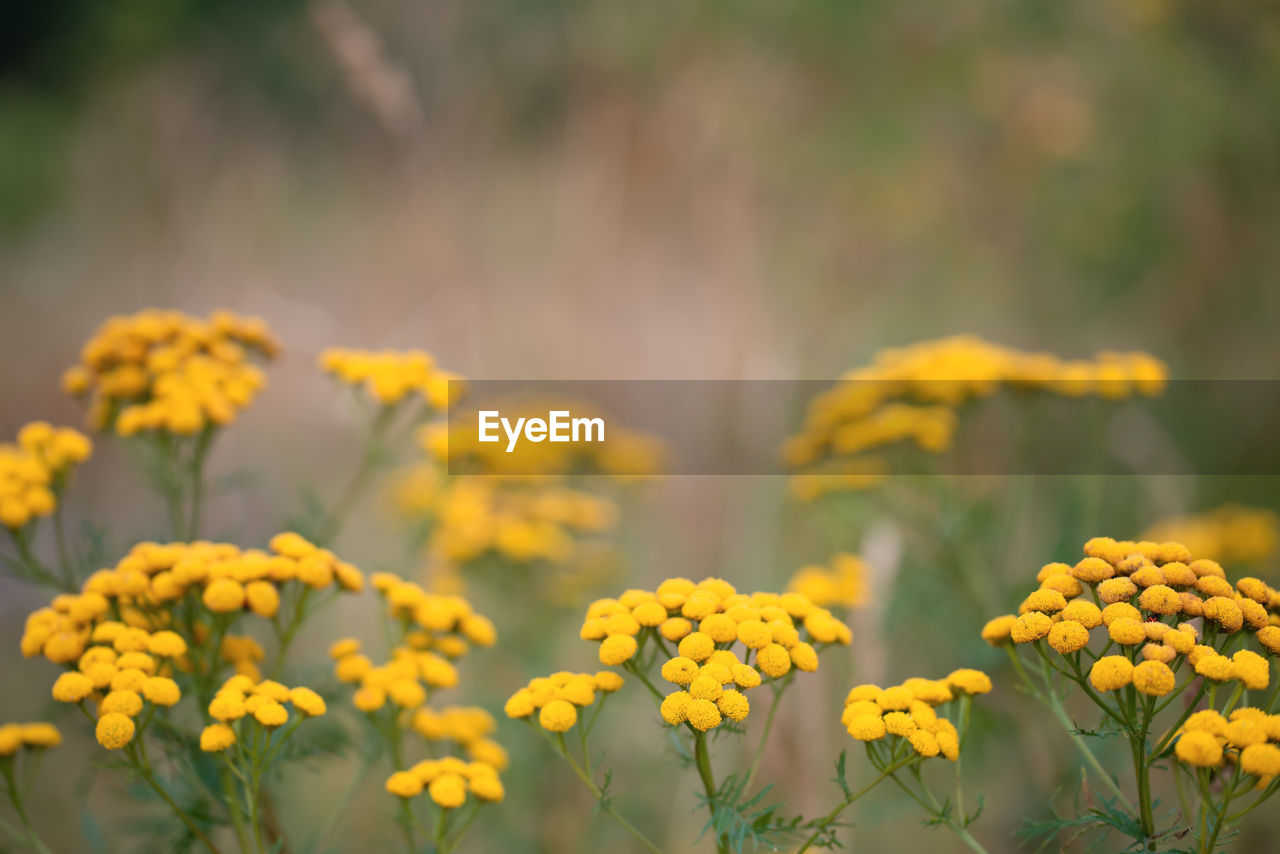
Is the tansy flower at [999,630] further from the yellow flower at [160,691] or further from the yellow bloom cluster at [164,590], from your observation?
the yellow flower at [160,691]

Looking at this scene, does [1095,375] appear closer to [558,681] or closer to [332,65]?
[558,681]

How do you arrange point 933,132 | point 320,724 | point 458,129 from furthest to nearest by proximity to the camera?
point 458,129 < point 933,132 < point 320,724

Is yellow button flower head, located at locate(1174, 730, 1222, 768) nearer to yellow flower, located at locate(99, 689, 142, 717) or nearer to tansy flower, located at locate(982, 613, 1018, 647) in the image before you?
tansy flower, located at locate(982, 613, 1018, 647)

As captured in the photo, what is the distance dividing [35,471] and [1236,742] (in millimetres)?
2360

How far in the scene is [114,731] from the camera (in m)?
1.29

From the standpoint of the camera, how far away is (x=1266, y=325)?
472 centimetres

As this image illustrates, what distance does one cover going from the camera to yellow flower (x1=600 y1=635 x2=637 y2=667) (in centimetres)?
131

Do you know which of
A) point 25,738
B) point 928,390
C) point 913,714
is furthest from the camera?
point 928,390

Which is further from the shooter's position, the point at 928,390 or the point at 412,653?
the point at 928,390

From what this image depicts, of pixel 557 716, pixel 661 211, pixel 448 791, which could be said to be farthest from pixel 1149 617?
Answer: pixel 661 211

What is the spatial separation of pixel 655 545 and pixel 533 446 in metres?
1.57

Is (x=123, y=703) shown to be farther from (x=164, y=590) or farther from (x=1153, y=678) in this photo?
(x=1153, y=678)

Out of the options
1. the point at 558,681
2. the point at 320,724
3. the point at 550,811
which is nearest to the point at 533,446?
the point at 550,811

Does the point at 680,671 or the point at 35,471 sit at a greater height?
the point at 35,471
